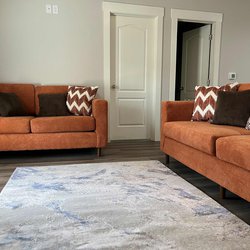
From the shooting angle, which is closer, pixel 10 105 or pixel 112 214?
pixel 112 214

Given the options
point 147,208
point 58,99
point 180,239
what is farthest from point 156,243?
point 58,99

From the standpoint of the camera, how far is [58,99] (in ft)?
11.1

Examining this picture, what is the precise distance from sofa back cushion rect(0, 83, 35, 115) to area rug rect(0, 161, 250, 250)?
4.58 ft

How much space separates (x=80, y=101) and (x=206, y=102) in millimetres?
1556

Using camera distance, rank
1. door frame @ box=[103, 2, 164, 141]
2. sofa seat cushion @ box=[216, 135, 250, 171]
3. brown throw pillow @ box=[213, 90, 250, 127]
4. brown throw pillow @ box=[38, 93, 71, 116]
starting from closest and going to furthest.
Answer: sofa seat cushion @ box=[216, 135, 250, 171], brown throw pillow @ box=[213, 90, 250, 127], brown throw pillow @ box=[38, 93, 71, 116], door frame @ box=[103, 2, 164, 141]

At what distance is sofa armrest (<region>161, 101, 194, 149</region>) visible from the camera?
112 inches

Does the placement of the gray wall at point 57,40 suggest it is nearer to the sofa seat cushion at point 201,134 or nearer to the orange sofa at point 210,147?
the orange sofa at point 210,147

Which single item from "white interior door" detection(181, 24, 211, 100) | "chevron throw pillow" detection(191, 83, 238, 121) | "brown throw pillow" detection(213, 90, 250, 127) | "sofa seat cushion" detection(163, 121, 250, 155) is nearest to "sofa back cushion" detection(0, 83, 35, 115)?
"sofa seat cushion" detection(163, 121, 250, 155)

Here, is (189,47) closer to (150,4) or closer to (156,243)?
(150,4)

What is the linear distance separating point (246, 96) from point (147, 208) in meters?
1.43

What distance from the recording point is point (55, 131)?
298 centimetres

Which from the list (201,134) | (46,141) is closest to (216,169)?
(201,134)

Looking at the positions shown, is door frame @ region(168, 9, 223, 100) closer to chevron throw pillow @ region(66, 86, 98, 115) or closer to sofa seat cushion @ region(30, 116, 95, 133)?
chevron throw pillow @ region(66, 86, 98, 115)

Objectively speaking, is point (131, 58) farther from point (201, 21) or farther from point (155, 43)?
point (201, 21)
